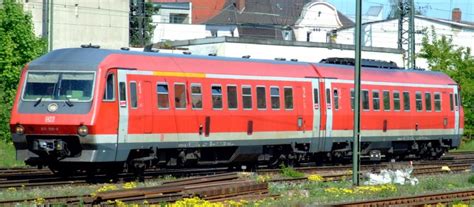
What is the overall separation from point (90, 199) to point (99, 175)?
26.4 feet

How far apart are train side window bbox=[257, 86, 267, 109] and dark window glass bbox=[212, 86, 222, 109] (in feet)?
5.34

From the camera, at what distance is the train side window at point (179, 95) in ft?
78.9

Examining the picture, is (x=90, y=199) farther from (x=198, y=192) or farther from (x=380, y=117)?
(x=380, y=117)

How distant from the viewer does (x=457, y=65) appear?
173 ft

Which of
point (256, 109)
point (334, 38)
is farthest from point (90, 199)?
point (334, 38)

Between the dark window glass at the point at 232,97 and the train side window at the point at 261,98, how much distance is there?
1003 millimetres

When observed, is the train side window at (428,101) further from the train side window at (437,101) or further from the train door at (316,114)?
the train door at (316,114)

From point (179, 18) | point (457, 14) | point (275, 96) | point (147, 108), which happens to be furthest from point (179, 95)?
point (457, 14)

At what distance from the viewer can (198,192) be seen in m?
17.7

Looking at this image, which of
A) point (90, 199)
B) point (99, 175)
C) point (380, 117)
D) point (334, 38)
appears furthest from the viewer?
point (334, 38)

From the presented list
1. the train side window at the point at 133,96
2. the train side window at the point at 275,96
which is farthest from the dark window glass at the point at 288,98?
the train side window at the point at 133,96

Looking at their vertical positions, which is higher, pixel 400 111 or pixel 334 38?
pixel 334 38

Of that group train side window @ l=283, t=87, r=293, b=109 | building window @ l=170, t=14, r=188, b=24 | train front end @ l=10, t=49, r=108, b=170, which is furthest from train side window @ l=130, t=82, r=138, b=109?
building window @ l=170, t=14, r=188, b=24

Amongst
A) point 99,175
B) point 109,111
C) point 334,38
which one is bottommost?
point 99,175
